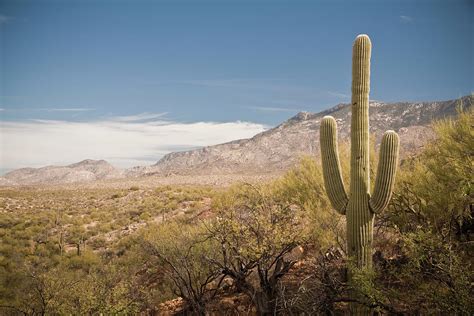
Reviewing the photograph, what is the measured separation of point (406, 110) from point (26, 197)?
92415mm

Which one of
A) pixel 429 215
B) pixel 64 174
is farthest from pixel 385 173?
pixel 64 174

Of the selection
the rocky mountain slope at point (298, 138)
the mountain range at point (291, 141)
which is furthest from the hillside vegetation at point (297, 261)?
the rocky mountain slope at point (298, 138)

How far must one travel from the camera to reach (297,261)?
10.9 meters

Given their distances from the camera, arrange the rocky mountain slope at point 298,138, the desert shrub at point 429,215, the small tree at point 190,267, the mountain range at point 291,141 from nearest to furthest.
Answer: the desert shrub at point 429,215 < the small tree at point 190,267 < the mountain range at point 291,141 < the rocky mountain slope at point 298,138

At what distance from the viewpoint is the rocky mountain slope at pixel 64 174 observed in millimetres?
156250

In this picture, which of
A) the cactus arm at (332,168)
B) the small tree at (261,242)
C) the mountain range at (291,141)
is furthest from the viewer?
the mountain range at (291,141)

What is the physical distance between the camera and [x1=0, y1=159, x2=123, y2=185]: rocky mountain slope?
15625 cm

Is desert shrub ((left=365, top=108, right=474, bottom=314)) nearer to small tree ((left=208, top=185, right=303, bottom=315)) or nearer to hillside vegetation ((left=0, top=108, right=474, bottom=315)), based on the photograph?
hillside vegetation ((left=0, top=108, right=474, bottom=315))

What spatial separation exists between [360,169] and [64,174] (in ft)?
566

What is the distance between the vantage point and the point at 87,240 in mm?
21594

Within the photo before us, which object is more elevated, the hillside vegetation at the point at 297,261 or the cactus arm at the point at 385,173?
the cactus arm at the point at 385,173

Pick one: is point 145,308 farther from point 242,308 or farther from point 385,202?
point 385,202

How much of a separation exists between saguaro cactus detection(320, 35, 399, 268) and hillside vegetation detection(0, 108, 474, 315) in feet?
3.16

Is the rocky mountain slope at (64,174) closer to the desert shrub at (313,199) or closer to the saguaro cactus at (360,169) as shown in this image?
the desert shrub at (313,199)
